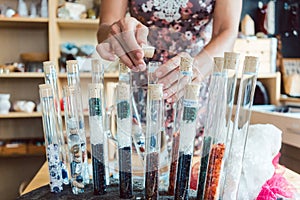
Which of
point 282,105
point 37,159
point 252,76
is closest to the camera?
point 252,76

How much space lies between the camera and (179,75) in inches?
16.6

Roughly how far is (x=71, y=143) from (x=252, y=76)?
0.75 ft

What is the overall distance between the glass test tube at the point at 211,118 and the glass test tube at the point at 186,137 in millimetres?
21

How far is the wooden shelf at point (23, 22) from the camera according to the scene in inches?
68.1

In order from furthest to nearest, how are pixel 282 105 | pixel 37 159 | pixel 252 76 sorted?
pixel 37 159
pixel 282 105
pixel 252 76

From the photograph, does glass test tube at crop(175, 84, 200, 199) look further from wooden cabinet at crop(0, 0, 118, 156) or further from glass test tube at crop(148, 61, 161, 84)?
wooden cabinet at crop(0, 0, 118, 156)

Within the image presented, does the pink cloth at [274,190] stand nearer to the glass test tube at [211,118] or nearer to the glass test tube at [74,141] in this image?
the glass test tube at [211,118]

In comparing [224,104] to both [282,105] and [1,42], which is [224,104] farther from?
[1,42]

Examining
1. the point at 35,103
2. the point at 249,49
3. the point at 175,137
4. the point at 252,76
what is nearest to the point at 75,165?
the point at 175,137

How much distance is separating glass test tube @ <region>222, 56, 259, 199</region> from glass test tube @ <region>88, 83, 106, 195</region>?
0.48 feet

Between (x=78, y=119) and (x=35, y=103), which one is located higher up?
(x=78, y=119)

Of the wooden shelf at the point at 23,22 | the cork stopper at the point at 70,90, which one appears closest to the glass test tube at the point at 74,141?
the cork stopper at the point at 70,90

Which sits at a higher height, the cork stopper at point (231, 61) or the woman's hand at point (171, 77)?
the cork stopper at point (231, 61)

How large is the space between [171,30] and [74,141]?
0.44 metres
